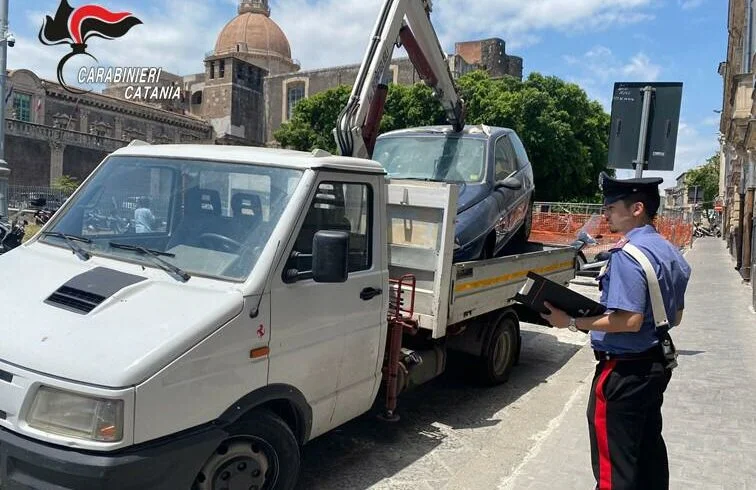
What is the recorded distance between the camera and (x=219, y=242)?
140 inches

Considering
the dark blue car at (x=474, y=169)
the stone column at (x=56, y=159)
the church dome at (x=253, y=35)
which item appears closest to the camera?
the dark blue car at (x=474, y=169)

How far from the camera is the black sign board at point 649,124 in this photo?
24.8ft

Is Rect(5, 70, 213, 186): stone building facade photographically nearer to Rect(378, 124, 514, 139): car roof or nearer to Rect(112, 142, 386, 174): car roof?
Rect(378, 124, 514, 139): car roof

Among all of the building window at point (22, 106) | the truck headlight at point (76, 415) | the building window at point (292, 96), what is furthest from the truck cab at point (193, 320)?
the building window at point (292, 96)

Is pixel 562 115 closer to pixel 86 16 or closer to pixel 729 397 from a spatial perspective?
pixel 86 16

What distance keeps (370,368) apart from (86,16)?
1266 inches

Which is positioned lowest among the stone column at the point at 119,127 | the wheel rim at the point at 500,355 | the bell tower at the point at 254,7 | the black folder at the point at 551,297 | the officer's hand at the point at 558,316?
the wheel rim at the point at 500,355

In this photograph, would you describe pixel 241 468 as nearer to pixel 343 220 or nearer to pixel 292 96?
pixel 343 220

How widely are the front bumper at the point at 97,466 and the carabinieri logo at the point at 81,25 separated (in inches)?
1176

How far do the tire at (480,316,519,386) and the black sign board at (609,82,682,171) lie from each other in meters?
2.64

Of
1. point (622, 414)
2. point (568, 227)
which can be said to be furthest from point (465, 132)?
point (568, 227)

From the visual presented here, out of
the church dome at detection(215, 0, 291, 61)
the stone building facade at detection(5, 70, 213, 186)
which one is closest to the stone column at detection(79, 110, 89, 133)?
the stone building facade at detection(5, 70, 213, 186)

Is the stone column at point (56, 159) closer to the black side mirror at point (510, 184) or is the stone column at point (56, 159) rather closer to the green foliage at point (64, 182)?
the green foliage at point (64, 182)

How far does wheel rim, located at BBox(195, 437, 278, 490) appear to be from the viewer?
10.3 feet
